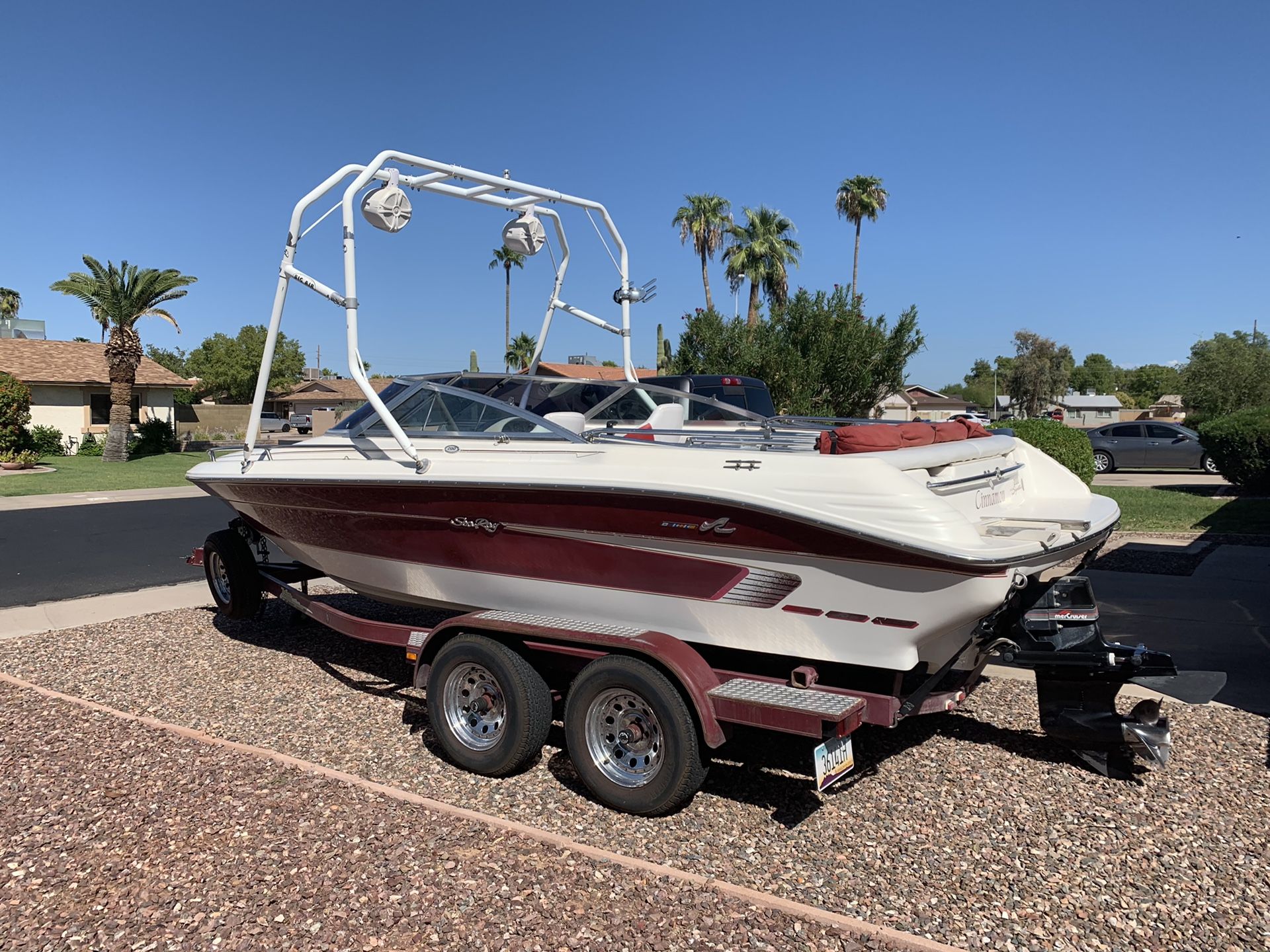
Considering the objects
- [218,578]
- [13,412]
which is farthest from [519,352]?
[218,578]

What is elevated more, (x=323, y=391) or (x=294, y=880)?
(x=323, y=391)

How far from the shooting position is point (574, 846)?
3.78 metres

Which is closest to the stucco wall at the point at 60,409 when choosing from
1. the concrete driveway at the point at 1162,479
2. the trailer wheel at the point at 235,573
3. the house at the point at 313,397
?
the house at the point at 313,397

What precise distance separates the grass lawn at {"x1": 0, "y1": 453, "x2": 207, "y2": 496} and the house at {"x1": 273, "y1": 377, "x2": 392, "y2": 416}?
27.1 meters

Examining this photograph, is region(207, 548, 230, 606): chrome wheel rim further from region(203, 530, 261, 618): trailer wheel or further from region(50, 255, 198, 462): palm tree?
region(50, 255, 198, 462): palm tree

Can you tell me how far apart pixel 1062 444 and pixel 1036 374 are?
73.3 m

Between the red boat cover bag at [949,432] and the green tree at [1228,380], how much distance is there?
118ft

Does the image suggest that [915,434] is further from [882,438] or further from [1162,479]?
[1162,479]

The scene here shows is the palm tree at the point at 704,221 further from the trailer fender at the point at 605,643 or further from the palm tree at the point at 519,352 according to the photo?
the trailer fender at the point at 605,643

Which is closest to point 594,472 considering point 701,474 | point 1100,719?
point 701,474

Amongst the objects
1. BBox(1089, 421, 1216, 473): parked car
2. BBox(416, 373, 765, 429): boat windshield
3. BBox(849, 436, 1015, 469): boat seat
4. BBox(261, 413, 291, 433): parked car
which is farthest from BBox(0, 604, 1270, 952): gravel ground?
BBox(261, 413, 291, 433): parked car

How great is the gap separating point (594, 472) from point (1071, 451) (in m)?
11.3

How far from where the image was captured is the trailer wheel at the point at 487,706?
177 inches

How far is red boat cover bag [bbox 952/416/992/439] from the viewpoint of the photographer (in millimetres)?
4969
